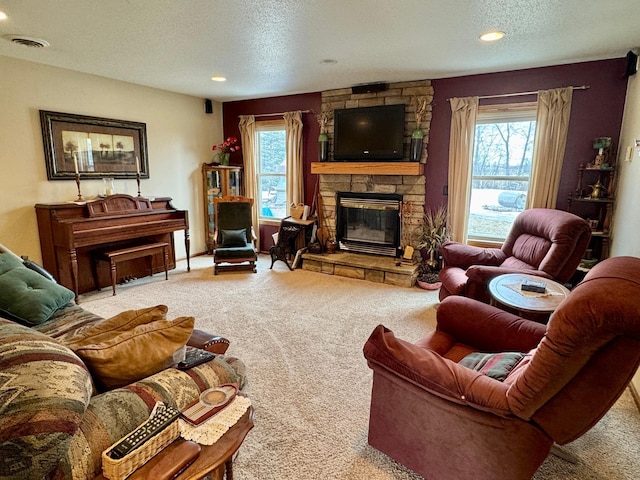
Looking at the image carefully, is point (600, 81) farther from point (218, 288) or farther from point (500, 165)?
point (218, 288)

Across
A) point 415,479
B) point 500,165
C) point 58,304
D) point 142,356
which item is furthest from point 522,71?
point 58,304

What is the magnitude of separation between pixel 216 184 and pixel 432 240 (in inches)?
136

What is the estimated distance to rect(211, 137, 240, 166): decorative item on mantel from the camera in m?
5.62

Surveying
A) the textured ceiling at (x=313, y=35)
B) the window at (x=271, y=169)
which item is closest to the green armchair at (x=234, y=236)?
the window at (x=271, y=169)

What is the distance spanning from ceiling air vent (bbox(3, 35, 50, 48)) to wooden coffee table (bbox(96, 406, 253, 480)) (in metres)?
3.51

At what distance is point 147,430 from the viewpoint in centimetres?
96

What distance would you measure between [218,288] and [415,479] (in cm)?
306

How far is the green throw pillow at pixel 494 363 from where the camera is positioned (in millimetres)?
Result: 1438

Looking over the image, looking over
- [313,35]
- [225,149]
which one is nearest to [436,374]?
[313,35]

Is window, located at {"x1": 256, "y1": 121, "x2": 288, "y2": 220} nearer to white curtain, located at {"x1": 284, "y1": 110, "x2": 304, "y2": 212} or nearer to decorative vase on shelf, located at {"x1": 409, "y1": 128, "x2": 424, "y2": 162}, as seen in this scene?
white curtain, located at {"x1": 284, "y1": 110, "x2": 304, "y2": 212}

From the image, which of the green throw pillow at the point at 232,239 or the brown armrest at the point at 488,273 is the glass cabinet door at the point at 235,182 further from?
the brown armrest at the point at 488,273

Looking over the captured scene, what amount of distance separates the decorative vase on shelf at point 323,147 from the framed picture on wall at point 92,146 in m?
2.37

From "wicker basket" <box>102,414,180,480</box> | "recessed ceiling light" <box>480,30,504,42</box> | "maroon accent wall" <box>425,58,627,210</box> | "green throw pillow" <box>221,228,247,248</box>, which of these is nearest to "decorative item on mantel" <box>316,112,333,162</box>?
"maroon accent wall" <box>425,58,627,210</box>

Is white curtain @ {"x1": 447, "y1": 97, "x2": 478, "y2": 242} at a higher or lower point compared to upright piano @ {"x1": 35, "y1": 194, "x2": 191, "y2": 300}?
higher
